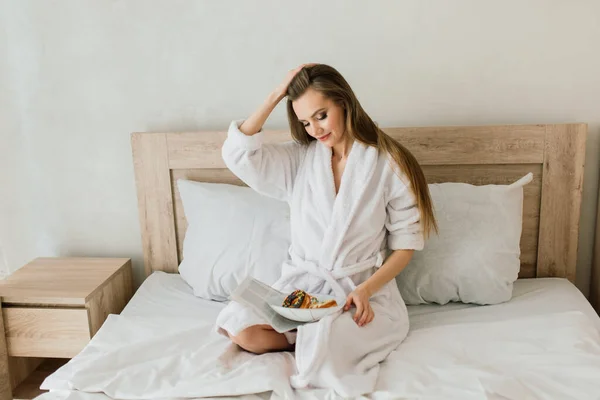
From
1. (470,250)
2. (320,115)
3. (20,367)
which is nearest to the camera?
(320,115)

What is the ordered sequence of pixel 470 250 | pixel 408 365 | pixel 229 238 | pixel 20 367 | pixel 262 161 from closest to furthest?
pixel 408 365, pixel 262 161, pixel 470 250, pixel 229 238, pixel 20 367

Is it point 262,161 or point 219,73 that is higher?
point 219,73

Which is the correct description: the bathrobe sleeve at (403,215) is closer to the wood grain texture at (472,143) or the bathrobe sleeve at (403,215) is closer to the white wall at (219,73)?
the wood grain texture at (472,143)

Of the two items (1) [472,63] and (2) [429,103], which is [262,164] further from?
(1) [472,63]

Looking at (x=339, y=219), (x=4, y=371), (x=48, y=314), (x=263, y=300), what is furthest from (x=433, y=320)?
(x=4, y=371)

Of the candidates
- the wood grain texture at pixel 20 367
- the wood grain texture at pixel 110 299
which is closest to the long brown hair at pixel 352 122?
the wood grain texture at pixel 110 299

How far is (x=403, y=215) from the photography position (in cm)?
164

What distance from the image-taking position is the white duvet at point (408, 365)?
1.32m

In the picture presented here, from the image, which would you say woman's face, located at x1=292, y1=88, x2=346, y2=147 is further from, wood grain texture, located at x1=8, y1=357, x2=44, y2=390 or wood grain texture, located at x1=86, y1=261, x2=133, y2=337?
wood grain texture, located at x1=8, y1=357, x2=44, y2=390

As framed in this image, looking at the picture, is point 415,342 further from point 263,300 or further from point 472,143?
point 472,143

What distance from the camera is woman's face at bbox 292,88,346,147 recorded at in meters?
1.54

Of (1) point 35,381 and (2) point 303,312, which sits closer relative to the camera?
(2) point 303,312

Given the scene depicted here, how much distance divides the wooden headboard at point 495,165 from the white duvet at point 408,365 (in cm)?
43

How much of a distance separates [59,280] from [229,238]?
0.62 metres
